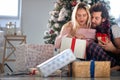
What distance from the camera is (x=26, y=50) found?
1489 mm

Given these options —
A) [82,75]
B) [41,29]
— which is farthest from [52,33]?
[41,29]

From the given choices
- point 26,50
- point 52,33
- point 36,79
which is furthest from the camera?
point 52,33

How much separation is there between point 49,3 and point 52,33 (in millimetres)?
2020

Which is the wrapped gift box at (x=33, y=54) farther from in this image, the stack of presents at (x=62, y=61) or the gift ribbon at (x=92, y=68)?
the gift ribbon at (x=92, y=68)

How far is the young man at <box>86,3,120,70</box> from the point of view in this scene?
4.98ft

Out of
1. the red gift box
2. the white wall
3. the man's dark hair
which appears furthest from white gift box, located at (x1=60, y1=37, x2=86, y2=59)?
the white wall

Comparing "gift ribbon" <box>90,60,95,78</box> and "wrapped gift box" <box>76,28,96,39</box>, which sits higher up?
"wrapped gift box" <box>76,28,96,39</box>

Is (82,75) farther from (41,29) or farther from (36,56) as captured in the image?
(41,29)

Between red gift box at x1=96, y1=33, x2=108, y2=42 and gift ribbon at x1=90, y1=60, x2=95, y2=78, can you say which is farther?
red gift box at x1=96, y1=33, x2=108, y2=42

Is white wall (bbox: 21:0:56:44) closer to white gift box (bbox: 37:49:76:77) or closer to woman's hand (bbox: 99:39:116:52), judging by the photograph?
woman's hand (bbox: 99:39:116:52)

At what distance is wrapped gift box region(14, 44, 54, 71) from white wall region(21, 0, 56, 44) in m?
3.02

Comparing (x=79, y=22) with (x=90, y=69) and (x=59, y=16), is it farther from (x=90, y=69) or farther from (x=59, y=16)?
(x=59, y=16)

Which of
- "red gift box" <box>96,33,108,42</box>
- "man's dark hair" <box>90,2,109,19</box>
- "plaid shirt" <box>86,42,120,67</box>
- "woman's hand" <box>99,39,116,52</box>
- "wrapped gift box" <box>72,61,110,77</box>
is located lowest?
"wrapped gift box" <box>72,61,110,77</box>

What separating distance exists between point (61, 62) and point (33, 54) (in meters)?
0.27
